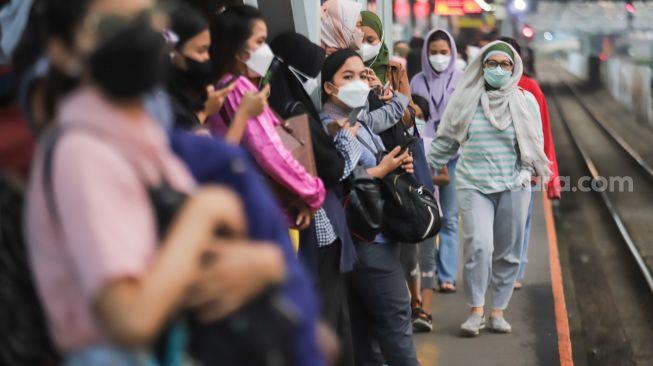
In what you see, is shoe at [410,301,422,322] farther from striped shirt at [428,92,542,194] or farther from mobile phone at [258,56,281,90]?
mobile phone at [258,56,281,90]

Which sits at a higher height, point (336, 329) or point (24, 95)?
point (24, 95)

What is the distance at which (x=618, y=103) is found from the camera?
145 feet

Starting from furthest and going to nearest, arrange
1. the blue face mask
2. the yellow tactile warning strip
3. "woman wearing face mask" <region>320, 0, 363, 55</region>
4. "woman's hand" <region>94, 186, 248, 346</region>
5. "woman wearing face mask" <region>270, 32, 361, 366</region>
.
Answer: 1. the blue face mask
2. the yellow tactile warning strip
3. "woman wearing face mask" <region>320, 0, 363, 55</region>
4. "woman wearing face mask" <region>270, 32, 361, 366</region>
5. "woman's hand" <region>94, 186, 248, 346</region>

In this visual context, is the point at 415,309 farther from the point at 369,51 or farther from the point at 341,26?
the point at 341,26

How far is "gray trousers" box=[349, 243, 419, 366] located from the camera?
5758 millimetres

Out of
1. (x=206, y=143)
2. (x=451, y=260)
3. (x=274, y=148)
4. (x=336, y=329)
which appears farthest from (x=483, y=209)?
(x=206, y=143)

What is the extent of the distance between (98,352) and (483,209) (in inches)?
230

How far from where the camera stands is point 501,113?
770 cm

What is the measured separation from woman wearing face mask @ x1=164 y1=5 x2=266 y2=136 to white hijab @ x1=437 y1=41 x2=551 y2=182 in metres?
3.63

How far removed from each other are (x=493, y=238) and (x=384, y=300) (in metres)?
2.32

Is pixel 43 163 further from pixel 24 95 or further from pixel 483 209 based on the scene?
pixel 483 209

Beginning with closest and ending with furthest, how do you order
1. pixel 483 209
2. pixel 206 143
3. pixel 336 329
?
pixel 206 143
pixel 336 329
pixel 483 209

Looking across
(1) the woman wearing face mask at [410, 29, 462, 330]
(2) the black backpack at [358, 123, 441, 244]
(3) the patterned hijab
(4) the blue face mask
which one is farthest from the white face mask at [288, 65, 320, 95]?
(1) the woman wearing face mask at [410, 29, 462, 330]

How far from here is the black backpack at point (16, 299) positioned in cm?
219
